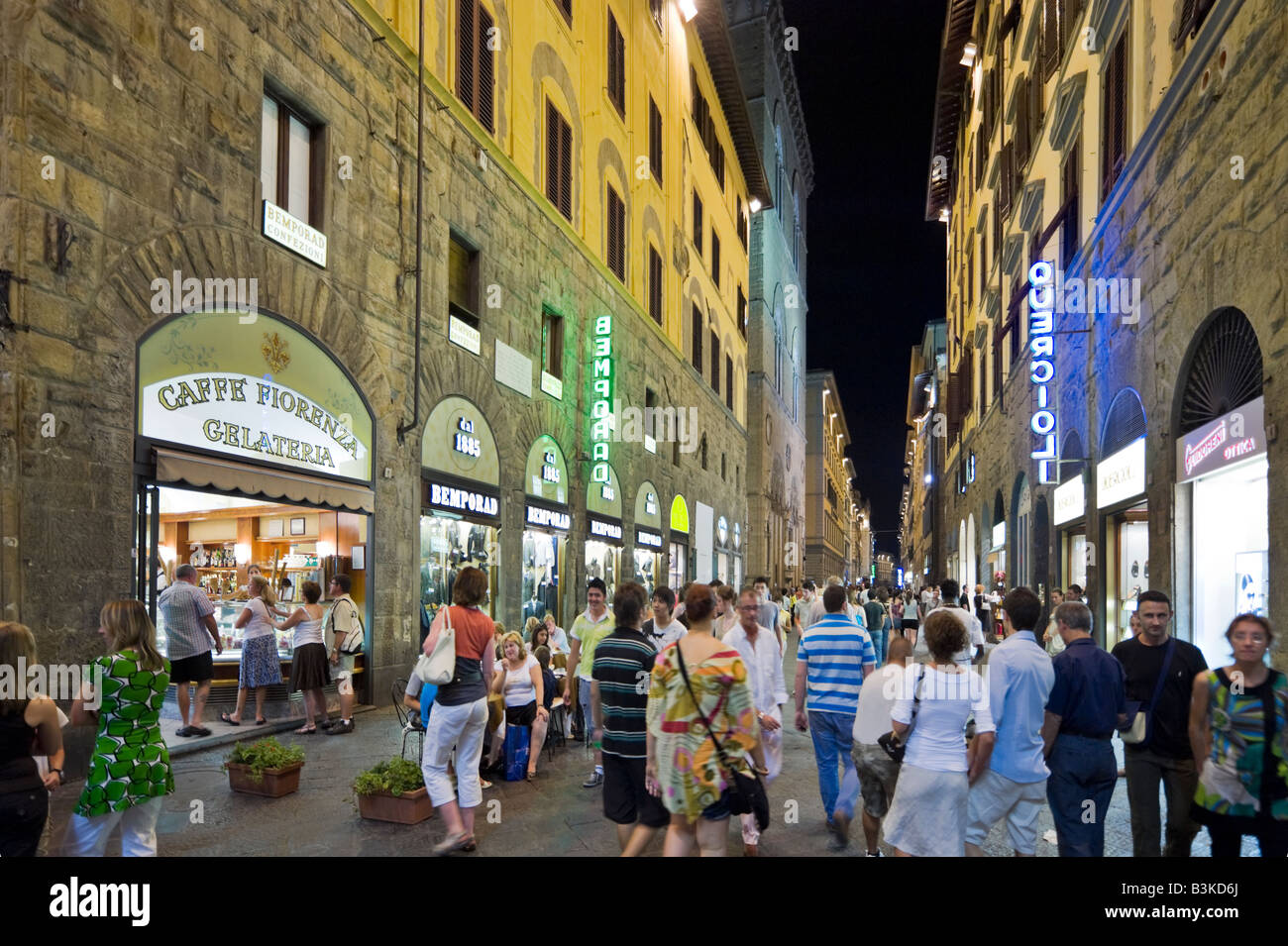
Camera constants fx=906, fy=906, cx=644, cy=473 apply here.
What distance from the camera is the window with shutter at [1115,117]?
1344 centimetres

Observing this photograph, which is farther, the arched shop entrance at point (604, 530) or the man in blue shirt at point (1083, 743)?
the arched shop entrance at point (604, 530)

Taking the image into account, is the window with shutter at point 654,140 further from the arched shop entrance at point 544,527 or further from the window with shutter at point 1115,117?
the window with shutter at point 1115,117

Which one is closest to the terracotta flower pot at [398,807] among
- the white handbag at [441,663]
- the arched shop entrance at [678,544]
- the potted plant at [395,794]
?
the potted plant at [395,794]

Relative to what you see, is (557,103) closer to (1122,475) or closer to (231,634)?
(231,634)

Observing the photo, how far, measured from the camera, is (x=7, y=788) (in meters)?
4.03

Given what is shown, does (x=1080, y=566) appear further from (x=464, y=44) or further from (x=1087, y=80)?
(x=464, y=44)

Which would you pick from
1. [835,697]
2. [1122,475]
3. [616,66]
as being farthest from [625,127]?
[835,697]

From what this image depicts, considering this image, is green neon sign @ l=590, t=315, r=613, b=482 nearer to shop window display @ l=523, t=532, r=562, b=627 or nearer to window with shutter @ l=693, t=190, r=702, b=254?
shop window display @ l=523, t=532, r=562, b=627

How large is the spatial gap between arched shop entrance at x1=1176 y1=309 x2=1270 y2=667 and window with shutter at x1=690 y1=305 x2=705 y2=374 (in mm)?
20094

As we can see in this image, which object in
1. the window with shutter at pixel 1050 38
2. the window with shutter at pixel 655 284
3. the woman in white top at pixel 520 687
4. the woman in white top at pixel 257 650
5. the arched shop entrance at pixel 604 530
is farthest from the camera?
the window with shutter at pixel 655 284

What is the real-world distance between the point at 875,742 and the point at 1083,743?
1.15 meters

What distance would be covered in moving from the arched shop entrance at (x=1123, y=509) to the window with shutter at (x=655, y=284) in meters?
13.0

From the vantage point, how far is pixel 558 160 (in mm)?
18094

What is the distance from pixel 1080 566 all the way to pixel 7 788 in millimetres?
17170
